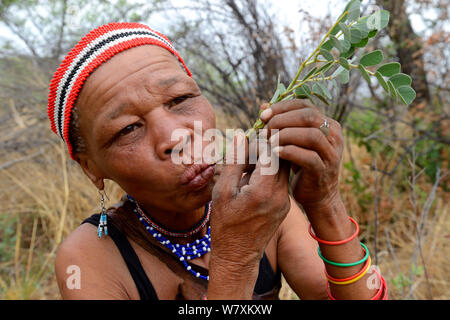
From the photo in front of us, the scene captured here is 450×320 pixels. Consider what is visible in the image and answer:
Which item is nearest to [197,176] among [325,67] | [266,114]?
[266,114]

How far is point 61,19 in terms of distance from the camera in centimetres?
646

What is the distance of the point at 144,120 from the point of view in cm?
150

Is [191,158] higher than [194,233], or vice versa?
[191,158]

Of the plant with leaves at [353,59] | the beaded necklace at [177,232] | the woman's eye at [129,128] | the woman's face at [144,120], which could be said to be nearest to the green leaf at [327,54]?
the plant with leaves at [353,59]

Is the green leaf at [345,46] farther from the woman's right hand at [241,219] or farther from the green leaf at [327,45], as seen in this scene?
the woman's right hand at [241,219]

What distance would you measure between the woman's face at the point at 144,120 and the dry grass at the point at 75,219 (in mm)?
2232

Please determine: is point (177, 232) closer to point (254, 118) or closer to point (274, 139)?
point (274, 139)

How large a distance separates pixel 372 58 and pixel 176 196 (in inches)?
34.3

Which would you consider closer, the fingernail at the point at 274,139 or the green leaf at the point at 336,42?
the green leaf at the point at 336,42

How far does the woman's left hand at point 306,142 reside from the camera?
118 cm

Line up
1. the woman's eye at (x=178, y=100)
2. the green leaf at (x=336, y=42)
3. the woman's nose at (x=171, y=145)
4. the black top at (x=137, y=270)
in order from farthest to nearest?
1. the black top at (x=137, y=270)
2. the woman's eye at (x=178, y=100)
3. the woman's nose at (x=171, y=145)
4. the green leaf at (x=336, y=42)
